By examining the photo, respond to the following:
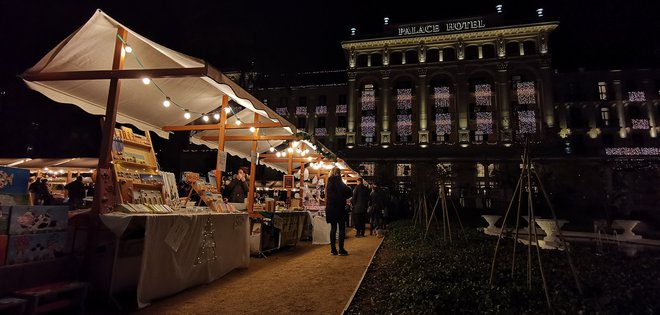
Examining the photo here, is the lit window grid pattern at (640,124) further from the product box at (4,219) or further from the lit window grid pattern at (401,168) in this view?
the product box at (4,219)

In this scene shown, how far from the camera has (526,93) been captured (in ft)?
135

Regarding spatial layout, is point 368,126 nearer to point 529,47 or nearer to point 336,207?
point 529,47

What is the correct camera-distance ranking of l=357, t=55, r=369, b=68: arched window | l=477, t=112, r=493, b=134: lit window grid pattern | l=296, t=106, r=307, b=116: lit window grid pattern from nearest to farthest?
l=477, t=112, r=493, b=134: lit window grid pattern
l=357, t=55, r=369, b=68: arched window
l=296, t=106, r=307, b=116: lit window grid pattern

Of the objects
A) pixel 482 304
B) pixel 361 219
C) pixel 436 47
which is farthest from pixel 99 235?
pixel 436 47

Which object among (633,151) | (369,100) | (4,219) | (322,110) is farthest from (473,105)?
(4,219)

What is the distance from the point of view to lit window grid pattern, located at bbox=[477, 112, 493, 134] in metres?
41.6

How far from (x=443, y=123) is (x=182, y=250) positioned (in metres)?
42.4

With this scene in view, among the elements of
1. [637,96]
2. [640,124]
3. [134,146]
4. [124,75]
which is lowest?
[134,146]

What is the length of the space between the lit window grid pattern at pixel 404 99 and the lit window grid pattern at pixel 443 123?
398cm

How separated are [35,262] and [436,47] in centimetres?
4734

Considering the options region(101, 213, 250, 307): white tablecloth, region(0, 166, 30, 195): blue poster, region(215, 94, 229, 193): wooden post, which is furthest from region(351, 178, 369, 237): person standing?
region(0, 166, 30, 195): blue poster

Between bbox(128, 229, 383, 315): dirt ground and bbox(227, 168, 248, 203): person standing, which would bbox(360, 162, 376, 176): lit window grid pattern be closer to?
bbox(227, 168, 248, 203): person standing

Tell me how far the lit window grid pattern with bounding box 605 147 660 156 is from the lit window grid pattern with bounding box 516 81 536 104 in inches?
414

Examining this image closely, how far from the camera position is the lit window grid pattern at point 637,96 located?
41.3m
